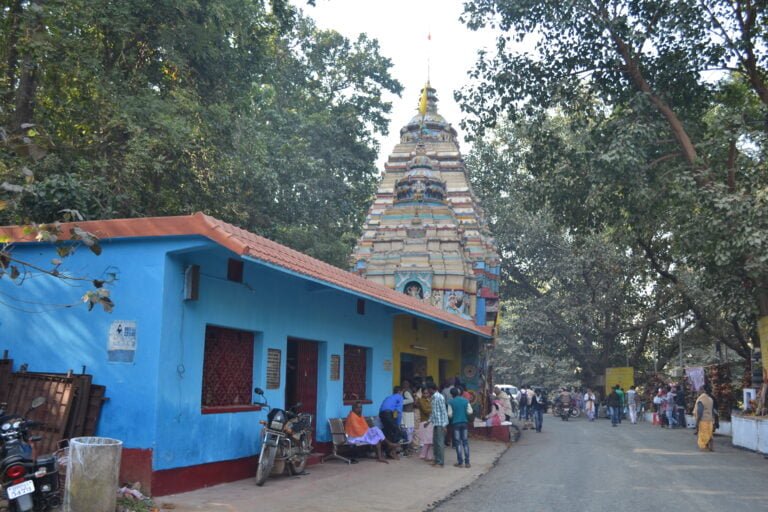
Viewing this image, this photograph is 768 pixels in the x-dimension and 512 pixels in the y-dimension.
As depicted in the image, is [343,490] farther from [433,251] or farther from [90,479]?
[433,251]

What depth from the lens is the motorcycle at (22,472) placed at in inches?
257

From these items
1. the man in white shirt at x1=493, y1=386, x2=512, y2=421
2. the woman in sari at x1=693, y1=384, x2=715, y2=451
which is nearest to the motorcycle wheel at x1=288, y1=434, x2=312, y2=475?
the man in white shirt at x1=493, y1=386, x2=512, y2=421

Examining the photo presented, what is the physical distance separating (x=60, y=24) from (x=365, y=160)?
76.9 ft

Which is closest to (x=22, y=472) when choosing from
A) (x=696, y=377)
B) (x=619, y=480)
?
(x=619, y=480)

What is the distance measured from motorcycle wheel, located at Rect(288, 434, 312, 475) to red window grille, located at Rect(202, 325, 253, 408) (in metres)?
1.15

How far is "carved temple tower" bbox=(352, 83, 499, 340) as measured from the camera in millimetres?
26703

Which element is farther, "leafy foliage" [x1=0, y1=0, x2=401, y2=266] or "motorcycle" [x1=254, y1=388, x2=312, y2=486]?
"leafy foliage" [x1=0, y1=0, x2=401, y2=266]

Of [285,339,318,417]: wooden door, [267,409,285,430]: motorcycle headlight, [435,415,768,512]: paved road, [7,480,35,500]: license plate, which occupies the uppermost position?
[285,339,318,417]: wooden door

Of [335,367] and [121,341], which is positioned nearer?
[121,341]

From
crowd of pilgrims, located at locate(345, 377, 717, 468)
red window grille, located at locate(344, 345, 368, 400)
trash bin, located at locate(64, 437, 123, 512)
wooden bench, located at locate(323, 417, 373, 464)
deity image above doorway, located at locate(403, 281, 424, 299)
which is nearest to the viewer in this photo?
trash bin, located at locate(64, 437, 123, 512)

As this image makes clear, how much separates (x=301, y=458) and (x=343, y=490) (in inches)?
54.5

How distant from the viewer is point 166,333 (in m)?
8.92

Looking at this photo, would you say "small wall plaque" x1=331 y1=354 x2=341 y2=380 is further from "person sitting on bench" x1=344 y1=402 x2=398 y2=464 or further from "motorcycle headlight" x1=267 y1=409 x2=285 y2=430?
"motorcycle headlight" x1=267 y1=409 x2=285 y2=430

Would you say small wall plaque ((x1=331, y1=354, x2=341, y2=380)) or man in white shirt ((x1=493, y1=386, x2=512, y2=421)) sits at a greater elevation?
small wall plaque ((x1=331, y1=354, x2=341, y2=380))
